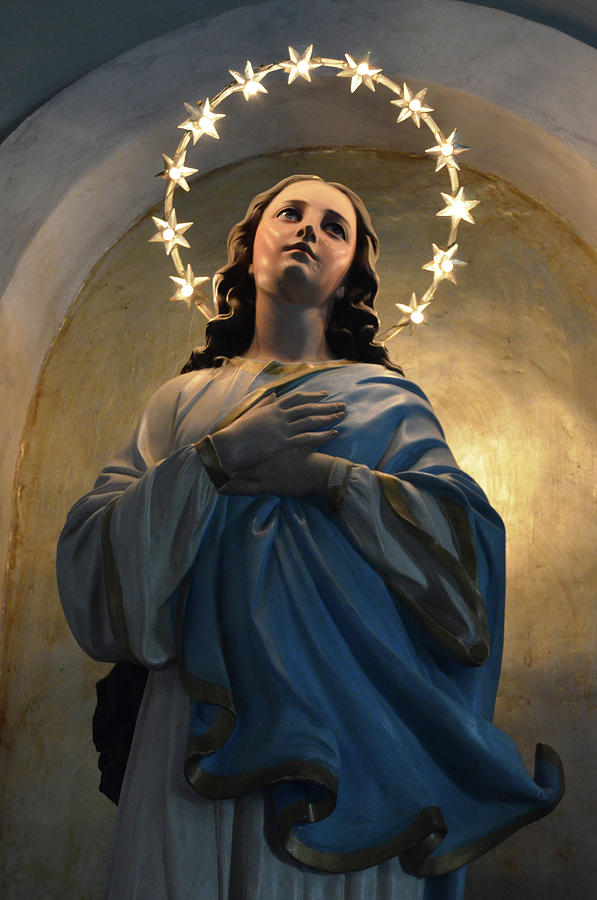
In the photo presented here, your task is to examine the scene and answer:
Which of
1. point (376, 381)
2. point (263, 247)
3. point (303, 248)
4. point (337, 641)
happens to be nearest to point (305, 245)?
point (303, 248)

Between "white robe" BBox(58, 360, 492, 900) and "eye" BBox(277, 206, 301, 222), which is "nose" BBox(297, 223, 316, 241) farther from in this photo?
"white robe" BBox(58, 360, 492, 900)

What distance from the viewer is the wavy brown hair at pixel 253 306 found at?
3.14 meters

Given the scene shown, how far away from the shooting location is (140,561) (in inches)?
97.9

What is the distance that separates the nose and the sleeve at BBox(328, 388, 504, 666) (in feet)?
2.16

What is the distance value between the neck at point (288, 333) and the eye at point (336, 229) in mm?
177

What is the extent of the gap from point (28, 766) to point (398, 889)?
3.88ft

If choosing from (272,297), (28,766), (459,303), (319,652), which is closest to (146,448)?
(272,297)

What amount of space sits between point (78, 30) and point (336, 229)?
0.96 metres

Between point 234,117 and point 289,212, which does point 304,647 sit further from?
point 234,117

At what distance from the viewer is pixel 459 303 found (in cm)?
364

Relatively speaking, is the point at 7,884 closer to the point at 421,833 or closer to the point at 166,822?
the point at 166,822

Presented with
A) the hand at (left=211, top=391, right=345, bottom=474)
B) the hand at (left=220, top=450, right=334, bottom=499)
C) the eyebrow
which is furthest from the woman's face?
the hand at (left=220, top=450, right=334, bottom=499)

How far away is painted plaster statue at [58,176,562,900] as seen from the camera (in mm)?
2268

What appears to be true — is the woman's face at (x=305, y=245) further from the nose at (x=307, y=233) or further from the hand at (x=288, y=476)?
the hand at (x=288, y=476)
